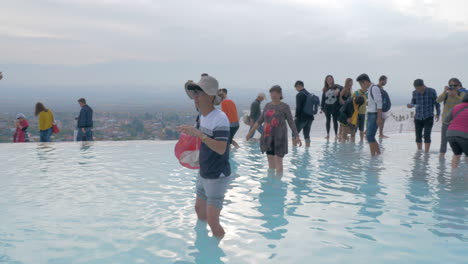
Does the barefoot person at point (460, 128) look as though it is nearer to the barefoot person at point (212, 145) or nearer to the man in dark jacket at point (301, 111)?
the man in dark jacket at point (301, 111)

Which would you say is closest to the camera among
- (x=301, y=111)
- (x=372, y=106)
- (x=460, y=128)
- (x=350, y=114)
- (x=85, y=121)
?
(x=460, y=128)

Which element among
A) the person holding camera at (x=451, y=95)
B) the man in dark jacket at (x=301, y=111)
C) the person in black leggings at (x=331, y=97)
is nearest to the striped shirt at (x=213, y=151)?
the person holding camera at (x=451, y=95)

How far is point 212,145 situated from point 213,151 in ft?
0.88

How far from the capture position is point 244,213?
588cm

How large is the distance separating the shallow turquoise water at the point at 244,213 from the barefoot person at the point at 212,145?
0.59 metres

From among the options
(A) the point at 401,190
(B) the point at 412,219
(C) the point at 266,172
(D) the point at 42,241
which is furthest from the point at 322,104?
(D) the point at 42,241

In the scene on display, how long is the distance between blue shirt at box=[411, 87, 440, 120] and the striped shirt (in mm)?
8739

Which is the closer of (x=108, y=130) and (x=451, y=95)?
(x=451, y=95)

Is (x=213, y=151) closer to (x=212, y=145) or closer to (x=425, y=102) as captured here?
(x=212, y=145)

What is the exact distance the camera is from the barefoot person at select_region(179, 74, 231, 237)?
13.9 feet

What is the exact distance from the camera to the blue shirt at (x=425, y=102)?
37.2 ft

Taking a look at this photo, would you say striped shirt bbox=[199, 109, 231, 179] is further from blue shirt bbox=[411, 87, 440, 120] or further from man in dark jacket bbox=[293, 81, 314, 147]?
blue shirt bbox=[411, 87, 440, 120]

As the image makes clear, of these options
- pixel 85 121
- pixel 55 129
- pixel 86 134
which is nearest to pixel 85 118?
pixel 85 121

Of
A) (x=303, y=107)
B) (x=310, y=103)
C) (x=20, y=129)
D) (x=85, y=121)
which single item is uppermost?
(x=310, y=103)
